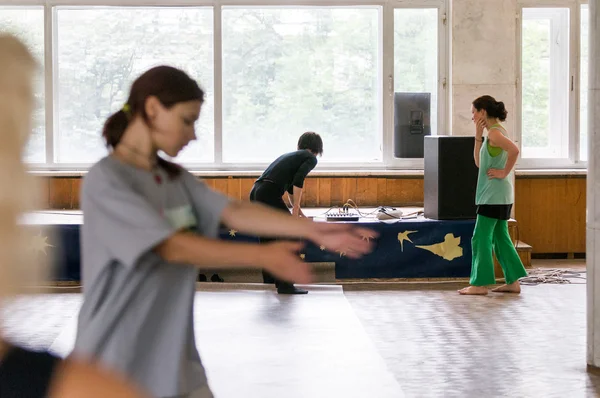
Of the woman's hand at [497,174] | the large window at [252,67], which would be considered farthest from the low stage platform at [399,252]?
the large window at [252,67]

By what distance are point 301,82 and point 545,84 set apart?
8.20 ft

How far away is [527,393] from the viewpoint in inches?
180

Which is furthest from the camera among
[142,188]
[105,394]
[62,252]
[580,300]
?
[62,252]

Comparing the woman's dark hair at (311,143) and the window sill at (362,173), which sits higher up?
the woman's dark hair at (311,143)

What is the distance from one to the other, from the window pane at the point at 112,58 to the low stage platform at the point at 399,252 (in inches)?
75.2

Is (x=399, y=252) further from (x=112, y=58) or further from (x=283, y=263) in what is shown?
(x=283, y=263)

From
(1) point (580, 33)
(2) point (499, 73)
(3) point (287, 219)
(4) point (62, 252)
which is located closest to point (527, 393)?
(3) point (287, 219)

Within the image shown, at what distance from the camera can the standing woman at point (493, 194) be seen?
23.3 ft

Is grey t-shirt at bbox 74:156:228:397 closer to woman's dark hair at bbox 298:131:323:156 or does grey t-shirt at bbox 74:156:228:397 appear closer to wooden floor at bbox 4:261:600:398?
wooden floor at bbox 4:261:600:398

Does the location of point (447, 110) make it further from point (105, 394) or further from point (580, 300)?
point (105, 394)

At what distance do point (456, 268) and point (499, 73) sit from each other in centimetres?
226

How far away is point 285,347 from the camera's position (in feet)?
18.6

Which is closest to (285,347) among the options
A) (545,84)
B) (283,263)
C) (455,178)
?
(455,178)

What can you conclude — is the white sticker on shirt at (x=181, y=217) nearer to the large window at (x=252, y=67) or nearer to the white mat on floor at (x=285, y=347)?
the white mat on floor at (x=285, y=347)
